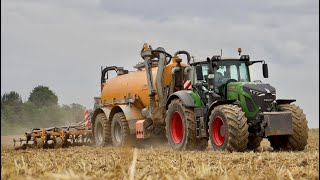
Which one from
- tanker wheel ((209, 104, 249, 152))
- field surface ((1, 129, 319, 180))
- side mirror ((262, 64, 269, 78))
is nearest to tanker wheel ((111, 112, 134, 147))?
side mirror ((262, 64, 269, 78))

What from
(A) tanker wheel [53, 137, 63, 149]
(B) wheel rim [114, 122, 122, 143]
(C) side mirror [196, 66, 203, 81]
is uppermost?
(C) side mirror [196, 66, 203, 81]

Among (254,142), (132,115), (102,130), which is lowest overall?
(254,142)

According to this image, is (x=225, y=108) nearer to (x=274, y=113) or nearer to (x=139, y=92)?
(x=274, y=113)

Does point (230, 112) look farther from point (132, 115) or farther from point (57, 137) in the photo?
point (57, 137)


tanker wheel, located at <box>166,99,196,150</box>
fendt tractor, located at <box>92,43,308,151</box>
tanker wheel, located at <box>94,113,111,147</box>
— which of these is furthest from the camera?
tanker wheel, located at <box>94,113,111,147</box>

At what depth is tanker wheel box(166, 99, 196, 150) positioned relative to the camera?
1304cm

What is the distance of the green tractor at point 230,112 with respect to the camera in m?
11.7

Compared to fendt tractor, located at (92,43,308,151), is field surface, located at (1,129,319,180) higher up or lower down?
lower down

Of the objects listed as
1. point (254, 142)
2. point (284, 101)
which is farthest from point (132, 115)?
point (284, 101)

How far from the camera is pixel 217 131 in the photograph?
12.3m

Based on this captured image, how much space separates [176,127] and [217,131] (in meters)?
1.92

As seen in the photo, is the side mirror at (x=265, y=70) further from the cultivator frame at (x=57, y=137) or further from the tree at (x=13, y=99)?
the tree at (x=13, y=99)

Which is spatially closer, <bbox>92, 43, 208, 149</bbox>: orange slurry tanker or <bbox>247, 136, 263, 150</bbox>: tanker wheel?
<bbox>247, 136, 263, 150</bbox>: tanker wheel

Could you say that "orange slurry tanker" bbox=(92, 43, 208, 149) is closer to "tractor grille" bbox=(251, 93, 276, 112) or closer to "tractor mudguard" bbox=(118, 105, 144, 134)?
"tractor mudguard" bbox=(118, 105, 144, 134)
